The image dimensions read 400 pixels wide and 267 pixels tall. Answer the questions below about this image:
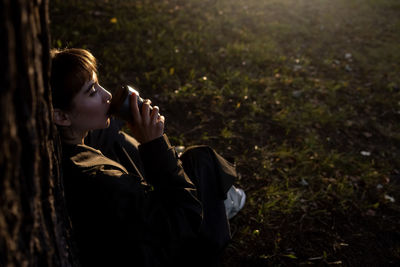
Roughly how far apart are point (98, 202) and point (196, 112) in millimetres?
2650

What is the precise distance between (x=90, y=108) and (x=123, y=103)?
8.5 inches

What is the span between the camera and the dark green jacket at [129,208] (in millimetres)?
1566

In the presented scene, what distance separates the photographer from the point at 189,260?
2.04 metres

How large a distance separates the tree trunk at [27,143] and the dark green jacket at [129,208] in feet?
0.85

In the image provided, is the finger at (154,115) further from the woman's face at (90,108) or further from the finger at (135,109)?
the woman's face at (90,108)

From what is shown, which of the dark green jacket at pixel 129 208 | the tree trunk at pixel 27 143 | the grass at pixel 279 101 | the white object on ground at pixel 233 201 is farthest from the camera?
the grass at pixel 279 101

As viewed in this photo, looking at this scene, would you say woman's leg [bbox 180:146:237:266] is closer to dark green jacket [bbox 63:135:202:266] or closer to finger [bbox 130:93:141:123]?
dark green jacket [bbox 63:135:202:266]

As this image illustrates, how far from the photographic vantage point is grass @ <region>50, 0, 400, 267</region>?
2.80 m

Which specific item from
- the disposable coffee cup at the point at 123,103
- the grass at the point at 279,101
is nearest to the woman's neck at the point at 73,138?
the disposable coffee cup at the point at 123,103

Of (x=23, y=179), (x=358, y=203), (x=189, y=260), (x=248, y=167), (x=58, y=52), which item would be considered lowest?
(x=358, y=203)

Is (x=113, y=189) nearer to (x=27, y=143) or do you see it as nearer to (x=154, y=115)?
(x=154, y=115)

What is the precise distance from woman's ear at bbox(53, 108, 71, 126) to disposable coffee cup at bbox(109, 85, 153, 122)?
248 millimetres

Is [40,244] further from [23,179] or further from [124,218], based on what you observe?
[124,218]

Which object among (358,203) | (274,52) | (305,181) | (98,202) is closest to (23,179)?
(98,202)
